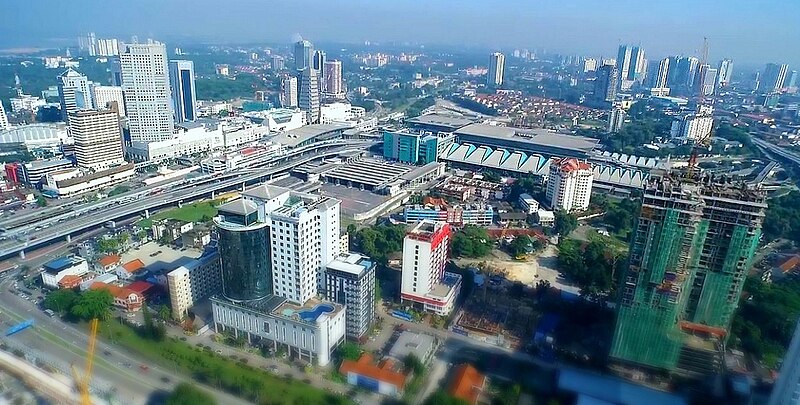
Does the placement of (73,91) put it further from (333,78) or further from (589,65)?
(589,65)

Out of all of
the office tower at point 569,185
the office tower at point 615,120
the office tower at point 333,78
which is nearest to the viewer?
the office tower at point 569,185

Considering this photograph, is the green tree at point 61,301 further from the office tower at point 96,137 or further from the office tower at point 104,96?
the office tower at point 104,96

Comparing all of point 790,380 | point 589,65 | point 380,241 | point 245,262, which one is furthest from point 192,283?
point 589,65

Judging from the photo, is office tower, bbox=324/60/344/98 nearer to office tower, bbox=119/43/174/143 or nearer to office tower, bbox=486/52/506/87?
office tower, bbox=486/52/506/87

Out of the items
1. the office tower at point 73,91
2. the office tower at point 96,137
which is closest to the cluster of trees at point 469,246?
the office tower at point 96,137

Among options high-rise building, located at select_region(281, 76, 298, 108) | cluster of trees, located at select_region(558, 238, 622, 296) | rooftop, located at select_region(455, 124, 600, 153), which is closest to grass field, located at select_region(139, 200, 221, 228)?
cluster of trees, located at select_region(558, 238, 622, 296)

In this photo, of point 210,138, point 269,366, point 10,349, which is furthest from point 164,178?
point 269,366
